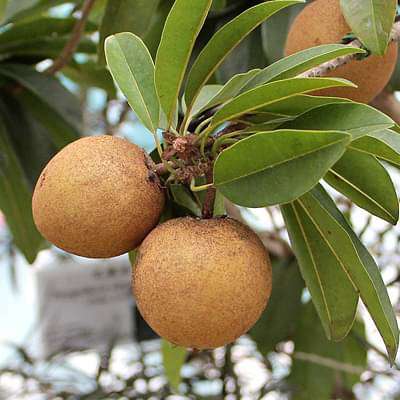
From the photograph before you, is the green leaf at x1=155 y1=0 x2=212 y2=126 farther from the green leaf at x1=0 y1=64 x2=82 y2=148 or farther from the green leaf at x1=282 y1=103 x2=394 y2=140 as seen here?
the green leaf at x1=0 y1=64 x2=82 y2=148

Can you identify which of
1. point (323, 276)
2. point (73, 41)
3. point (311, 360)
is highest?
point (73, 41)

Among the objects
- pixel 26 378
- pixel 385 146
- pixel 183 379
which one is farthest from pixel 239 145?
pixel 26 378

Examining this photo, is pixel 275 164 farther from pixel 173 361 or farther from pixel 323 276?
pixel 173 361

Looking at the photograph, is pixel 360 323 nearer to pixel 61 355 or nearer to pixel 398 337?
pixel 61 355

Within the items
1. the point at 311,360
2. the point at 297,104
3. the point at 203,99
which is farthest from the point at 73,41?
the point at 311,360

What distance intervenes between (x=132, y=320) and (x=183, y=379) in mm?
278

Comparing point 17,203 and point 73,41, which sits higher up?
point 73,41

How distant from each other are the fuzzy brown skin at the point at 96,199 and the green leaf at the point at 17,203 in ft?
1.45

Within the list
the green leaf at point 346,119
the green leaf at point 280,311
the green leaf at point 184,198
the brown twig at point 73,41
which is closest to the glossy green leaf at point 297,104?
the green leaf at point 346,119

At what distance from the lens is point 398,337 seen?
0.50 meters

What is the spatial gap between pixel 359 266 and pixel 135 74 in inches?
8.9

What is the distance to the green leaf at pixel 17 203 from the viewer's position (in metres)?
0.94

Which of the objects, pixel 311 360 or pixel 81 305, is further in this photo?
pixel 81 305

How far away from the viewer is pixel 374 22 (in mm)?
519
